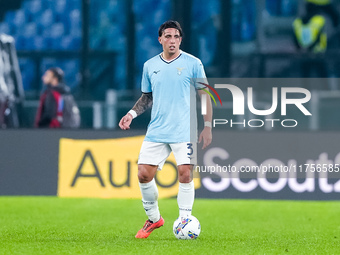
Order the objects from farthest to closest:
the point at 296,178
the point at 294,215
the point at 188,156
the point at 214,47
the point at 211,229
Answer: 1. the point at 214,47
2. the point at 296,178
3. the point at 294,215
4. the point at 211,229
5. the point at 188,156

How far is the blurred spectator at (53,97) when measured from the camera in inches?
544

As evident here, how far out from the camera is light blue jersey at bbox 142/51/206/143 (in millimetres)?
8133

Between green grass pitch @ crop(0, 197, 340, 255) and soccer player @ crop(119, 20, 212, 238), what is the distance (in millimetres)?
634

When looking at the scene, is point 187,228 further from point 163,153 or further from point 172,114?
point 172,114

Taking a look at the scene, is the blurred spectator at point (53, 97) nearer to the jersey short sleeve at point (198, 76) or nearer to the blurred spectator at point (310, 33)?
the blurred spectator at point (310, 33)

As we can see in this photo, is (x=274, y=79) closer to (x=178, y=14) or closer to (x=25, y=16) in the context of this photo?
(x=178, y=14)

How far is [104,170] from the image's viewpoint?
13.1 m

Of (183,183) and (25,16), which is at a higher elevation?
(25,16)

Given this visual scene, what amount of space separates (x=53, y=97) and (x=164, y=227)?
4844 millimetres

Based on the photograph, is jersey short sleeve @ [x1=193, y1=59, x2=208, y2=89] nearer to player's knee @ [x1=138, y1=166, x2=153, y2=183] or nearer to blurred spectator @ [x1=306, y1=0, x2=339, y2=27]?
player's knee @ [x1=138, y1=166, x2=153, y2=183]

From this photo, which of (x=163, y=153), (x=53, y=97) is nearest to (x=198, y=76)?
(x=163, y=153)

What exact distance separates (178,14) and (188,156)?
5990 mm

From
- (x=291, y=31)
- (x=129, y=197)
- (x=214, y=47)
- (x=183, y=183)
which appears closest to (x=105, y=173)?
(x=129, y=197)

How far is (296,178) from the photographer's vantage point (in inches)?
510
